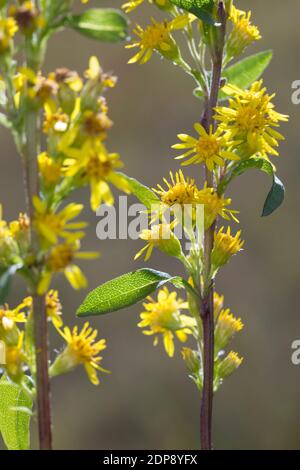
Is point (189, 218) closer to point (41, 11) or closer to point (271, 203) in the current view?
point (271, 203)

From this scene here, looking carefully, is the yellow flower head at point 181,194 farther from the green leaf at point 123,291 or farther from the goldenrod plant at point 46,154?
the goldenrod plant at point 46,154

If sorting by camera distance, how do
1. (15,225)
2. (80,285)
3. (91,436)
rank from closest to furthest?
(80,285), (15,225), (91,436)

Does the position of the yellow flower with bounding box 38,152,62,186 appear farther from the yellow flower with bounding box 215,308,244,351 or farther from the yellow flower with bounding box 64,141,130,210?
the yellow flower with bounding box 215,308,244,351

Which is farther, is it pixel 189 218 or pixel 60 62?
pixel 60 62

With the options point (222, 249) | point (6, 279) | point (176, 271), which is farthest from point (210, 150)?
point (176, 271)

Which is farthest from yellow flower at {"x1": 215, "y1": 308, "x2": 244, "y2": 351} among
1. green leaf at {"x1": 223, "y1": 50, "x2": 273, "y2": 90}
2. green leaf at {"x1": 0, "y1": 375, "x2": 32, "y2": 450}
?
green leaf at {"x1": 223, "y1": 50, "x2": 273, "y2": 90}

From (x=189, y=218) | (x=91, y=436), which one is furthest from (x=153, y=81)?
(x=189, y=218)

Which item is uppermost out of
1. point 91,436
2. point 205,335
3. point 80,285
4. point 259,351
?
point 80,285
